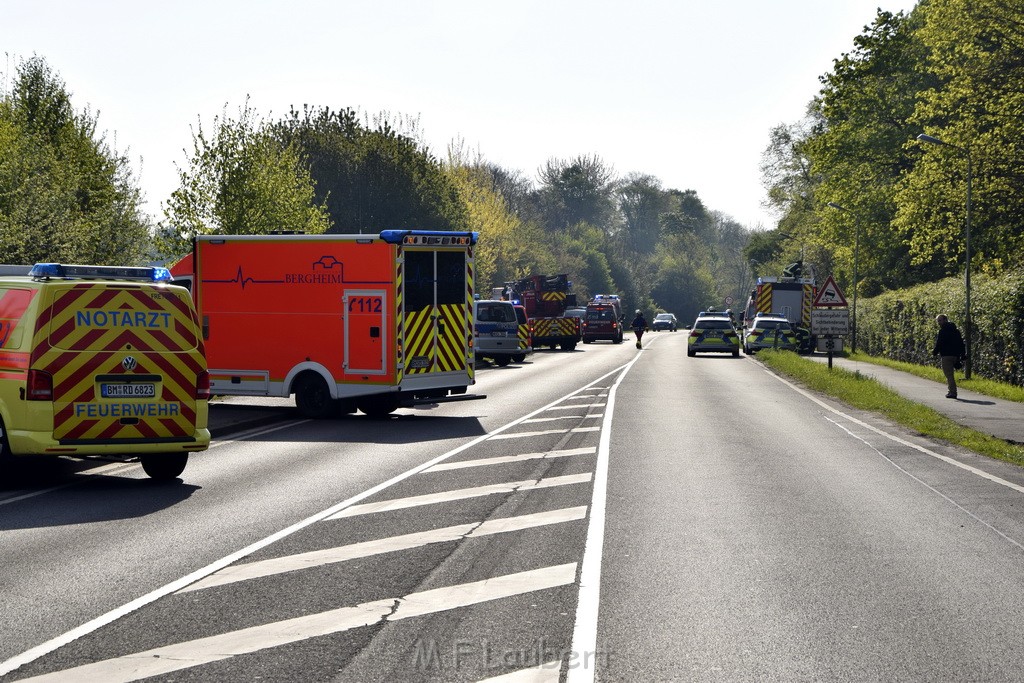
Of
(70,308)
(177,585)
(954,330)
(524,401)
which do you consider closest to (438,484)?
(70,308)

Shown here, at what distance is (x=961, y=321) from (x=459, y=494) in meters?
24.7

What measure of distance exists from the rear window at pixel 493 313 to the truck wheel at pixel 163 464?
2584 centimetres

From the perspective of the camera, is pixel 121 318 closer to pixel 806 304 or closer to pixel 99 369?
pixel 99 369

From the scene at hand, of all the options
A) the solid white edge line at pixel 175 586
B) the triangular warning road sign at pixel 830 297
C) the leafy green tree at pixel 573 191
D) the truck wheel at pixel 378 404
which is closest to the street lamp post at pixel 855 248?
the triangular warning road sign at pixel 830 297

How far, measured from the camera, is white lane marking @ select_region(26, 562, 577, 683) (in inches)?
220

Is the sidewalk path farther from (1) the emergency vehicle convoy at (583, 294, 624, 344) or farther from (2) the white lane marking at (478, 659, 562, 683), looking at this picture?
(1) the emergency vehicle convoy at (583, 294, 624, 344)

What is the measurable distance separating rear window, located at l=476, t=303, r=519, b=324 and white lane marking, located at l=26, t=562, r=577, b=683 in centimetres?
3012

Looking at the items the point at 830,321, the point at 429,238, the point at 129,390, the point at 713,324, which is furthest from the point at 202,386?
the point at 713,324

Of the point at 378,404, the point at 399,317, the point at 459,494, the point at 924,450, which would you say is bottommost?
the point at 924,450

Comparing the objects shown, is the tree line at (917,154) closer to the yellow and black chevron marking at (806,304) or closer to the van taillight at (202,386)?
the yellow and black chevron marking at (806,304)

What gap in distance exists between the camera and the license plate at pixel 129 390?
37.5 feet

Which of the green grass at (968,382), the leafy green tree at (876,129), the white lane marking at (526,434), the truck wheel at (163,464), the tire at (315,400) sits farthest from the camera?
the leafy green tree at (876,129)

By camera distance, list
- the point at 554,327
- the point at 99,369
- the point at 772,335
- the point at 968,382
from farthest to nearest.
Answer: the point at 554,327
the point at 772,335
the point at 968,382
the point at 99,369

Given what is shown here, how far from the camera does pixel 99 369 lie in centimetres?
1141
